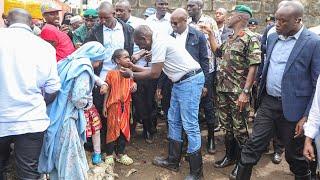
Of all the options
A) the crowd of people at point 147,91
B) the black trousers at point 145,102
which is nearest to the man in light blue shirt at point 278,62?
the crowd of people at point 147,91

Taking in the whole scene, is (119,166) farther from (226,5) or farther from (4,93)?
(226,5)

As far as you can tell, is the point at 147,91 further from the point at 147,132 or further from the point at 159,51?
the point at 159,51

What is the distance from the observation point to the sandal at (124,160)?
15.9 ft

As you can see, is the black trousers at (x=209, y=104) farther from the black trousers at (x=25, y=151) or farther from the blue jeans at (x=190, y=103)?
the black trousers at (x=25, y=151)

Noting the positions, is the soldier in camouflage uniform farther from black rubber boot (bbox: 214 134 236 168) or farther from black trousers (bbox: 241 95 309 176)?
black trousers (bbox: 241 95 309 176)

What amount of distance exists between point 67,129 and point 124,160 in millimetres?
1532

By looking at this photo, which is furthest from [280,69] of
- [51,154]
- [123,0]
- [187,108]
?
[123,0]

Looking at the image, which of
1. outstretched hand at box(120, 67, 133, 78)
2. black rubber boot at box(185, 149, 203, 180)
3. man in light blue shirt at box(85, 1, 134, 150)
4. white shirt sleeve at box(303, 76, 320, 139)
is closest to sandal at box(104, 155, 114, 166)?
man in light blue shirt at box(85, 1, 134, 150)

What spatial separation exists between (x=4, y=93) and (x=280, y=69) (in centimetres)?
256

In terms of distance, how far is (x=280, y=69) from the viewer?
364 centimetres

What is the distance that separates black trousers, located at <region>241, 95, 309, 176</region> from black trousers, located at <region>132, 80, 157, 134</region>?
205 centimetres

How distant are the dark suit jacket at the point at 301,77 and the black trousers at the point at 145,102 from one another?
2400 millimetres

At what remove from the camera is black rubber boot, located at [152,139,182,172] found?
4668 mm

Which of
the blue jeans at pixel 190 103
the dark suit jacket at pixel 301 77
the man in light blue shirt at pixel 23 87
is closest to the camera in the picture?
the man in light blue shirt at pixel 23 87
